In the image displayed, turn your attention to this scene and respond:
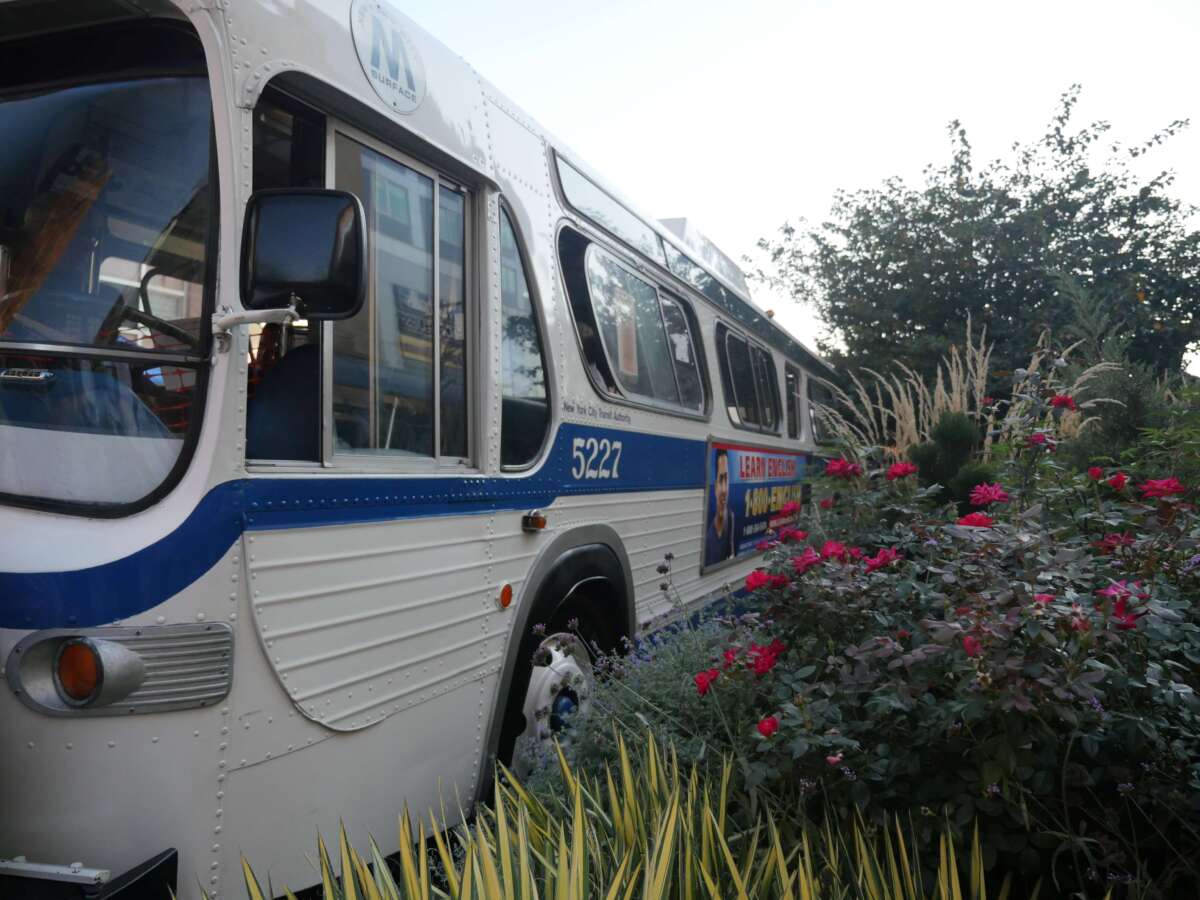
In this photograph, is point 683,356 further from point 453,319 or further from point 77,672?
point 77,672

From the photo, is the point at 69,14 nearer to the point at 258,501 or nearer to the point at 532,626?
the point at 258,501

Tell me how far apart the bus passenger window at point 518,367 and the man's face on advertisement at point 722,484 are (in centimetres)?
264

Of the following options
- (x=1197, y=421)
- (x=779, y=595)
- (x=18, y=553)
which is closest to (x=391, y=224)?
(x=18, y=553)

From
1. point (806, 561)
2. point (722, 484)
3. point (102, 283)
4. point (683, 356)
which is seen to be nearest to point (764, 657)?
point (806, 561)

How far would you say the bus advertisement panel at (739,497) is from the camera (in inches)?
242

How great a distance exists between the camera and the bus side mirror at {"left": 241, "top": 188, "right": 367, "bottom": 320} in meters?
2.27

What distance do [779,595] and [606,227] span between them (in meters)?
2.31

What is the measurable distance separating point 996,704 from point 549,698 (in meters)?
1.98

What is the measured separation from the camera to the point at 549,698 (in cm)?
376

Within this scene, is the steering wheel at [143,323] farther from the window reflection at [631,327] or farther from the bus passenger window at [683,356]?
the bus passenger window at [683,356]

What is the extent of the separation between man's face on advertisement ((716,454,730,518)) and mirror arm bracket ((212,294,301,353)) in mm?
4277

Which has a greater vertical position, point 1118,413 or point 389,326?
point 389,326

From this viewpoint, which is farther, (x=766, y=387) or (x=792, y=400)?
(x=792, y=400)

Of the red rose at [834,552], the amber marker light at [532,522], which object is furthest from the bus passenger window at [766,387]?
the red rose at [834,552]
